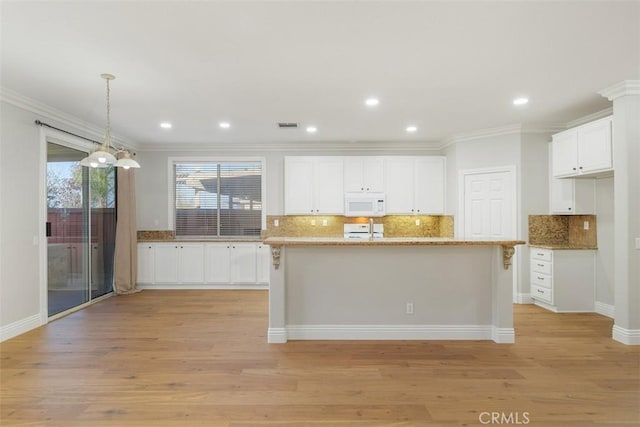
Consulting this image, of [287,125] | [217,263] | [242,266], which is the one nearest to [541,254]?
[287,125]

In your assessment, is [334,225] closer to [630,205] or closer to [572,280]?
[572,280]

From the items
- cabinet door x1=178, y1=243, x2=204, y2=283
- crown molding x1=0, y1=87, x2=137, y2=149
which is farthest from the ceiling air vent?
crown molding x1=0, y1=87, x2=137, y2=149

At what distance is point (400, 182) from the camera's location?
19.6 ft

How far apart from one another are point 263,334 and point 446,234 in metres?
3.92

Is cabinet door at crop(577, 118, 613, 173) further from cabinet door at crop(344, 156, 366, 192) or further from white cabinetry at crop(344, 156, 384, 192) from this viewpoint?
cabinet door at crop(344, 156, 366, 192)

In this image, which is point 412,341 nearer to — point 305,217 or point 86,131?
point 305,217

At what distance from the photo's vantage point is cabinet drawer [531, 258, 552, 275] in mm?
4543

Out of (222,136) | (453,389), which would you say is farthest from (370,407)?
(222,136)

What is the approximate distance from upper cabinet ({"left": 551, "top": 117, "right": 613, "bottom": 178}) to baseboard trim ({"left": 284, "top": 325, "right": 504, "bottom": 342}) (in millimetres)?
2367

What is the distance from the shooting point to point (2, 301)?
11.4 feet

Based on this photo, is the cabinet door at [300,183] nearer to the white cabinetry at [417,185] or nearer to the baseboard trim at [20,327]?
the white cabinetry at [417,185]

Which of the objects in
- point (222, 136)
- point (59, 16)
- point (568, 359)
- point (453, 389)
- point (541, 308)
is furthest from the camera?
point (222, 136)

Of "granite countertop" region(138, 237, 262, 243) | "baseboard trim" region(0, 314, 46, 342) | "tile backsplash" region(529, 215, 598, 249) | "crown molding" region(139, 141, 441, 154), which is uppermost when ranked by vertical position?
"crown molding" region(139, 141, 441, 154)

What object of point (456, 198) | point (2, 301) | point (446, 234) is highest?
point (456, 198)
